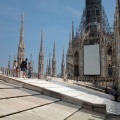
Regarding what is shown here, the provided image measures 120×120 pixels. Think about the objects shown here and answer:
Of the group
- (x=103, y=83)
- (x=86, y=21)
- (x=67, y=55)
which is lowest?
(x=103, y=83)

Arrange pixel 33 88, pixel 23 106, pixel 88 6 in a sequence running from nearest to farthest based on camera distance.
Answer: pixel 23 106 < pixel 33 88 < pixel 88 6

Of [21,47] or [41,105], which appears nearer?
[41,105]

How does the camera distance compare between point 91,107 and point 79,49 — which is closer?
point 91,107

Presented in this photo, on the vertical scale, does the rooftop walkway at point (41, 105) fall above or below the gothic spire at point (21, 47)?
below

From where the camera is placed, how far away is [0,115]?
4746 mm

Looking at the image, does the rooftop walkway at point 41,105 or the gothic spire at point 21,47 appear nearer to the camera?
the rooftop walkway at point 41,105

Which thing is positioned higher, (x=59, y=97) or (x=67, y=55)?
(x=67, y=55)

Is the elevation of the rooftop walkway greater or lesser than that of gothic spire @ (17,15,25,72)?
lesser

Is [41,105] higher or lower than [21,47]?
lower

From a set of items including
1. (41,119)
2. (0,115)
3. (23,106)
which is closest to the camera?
(0,115)

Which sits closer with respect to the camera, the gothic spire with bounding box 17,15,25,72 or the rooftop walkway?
the rooftop walkway

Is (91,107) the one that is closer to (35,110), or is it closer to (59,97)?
(59,97)

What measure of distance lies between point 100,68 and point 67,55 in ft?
35.9

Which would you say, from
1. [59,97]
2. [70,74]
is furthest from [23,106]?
[70,74]
